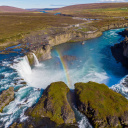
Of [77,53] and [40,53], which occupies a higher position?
[40,53]

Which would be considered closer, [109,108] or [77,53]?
[109,108]

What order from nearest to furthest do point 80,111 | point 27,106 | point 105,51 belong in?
point 80,111
point 27,106
point 105,51

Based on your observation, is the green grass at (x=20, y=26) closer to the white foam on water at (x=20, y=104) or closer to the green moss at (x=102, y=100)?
the white foam on water at (x=20, y=104)

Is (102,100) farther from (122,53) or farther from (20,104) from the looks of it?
(122,53)

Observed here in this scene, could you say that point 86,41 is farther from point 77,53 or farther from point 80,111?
point 80,111

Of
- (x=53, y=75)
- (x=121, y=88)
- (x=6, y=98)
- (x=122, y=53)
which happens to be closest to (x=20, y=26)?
(x=53, y=75)

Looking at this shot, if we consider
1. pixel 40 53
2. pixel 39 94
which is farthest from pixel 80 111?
pixel 40 53
